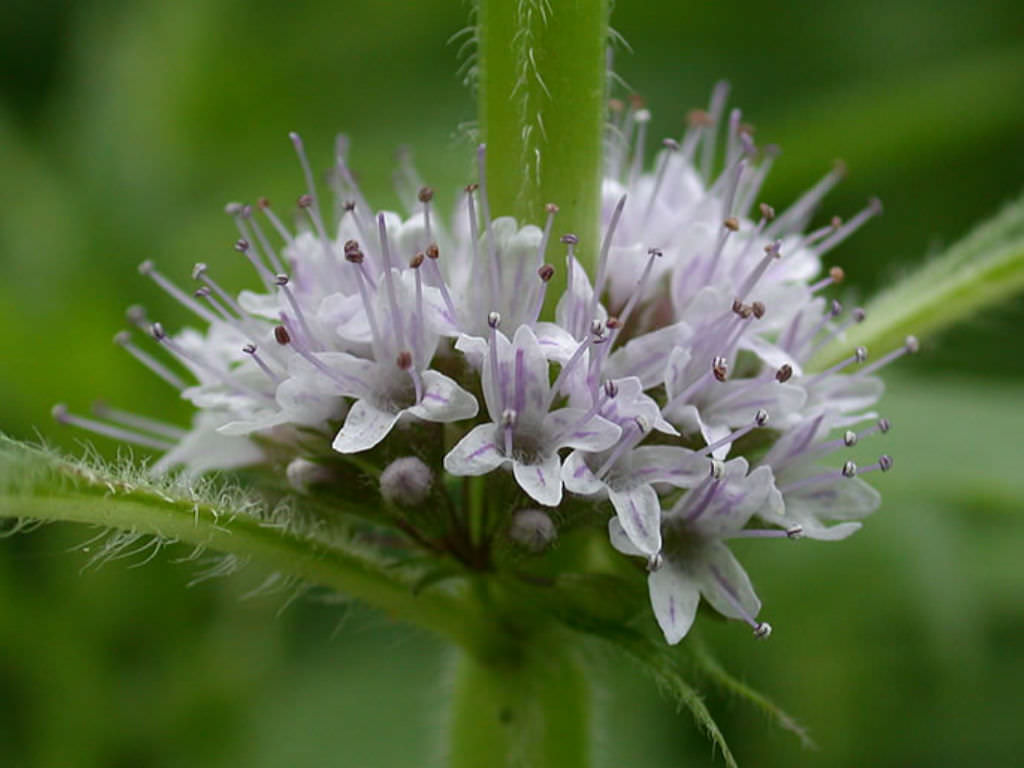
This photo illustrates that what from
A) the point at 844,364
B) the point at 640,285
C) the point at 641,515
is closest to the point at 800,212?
the point at 844,364

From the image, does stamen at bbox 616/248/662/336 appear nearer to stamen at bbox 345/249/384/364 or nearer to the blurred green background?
stamen at bbox 345/249/384/364

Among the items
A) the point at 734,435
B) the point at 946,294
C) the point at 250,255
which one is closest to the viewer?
the point at 734,435

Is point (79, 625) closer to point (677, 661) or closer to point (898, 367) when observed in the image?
point (677, 661)

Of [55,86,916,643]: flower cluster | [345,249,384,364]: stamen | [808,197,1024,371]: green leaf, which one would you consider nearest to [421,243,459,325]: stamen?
[55,86,916,643]: flower cluster

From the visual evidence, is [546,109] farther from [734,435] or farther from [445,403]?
[734,435]

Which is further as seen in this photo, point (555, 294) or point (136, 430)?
point (136, 430)

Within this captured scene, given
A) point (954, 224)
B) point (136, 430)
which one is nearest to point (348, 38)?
point (136, 430)
